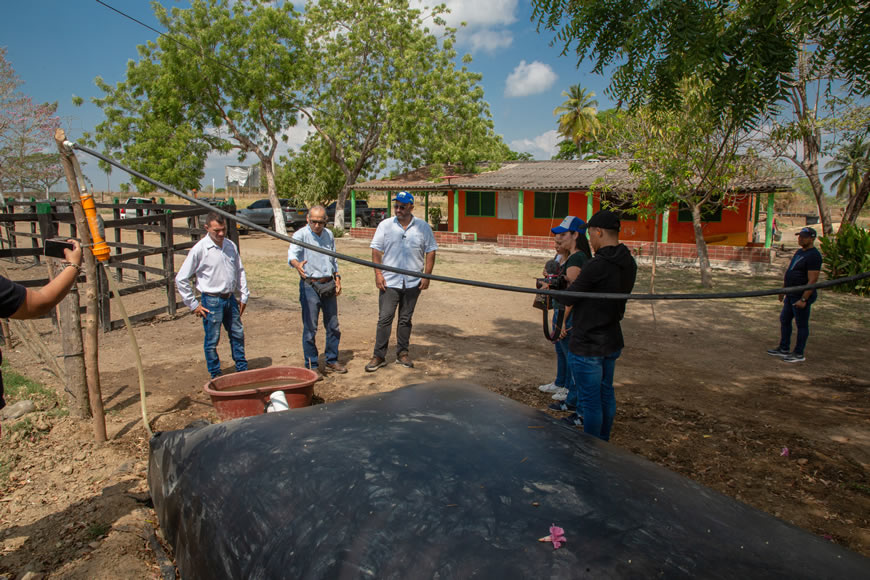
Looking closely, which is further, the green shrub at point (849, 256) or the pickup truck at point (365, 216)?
the pickup truck at point (365, 216)

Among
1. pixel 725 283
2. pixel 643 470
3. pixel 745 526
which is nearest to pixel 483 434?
pixel 643 470

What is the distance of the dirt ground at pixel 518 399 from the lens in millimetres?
2904

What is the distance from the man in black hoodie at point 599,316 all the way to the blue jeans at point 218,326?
3060mm

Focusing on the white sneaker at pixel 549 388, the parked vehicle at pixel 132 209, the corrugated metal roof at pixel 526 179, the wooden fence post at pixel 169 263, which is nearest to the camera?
the white sneaker at pixel 549 388

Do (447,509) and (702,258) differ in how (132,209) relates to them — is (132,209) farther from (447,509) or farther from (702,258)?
(702,258)

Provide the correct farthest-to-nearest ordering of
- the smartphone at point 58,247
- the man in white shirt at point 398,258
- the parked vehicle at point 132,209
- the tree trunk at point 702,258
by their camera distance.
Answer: the tree trunk at point 702,258 → the parked vehicle at point 132,209 → the man in white shirt at point 398,258 → the smartphone at point 58,247

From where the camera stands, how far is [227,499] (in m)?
1.95

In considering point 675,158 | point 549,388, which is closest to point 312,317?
point 549,388

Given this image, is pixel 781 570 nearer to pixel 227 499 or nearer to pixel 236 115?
pixel 227 499

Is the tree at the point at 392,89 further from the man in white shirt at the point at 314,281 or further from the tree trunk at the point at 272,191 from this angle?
the man in white shirt at the point at 314,281

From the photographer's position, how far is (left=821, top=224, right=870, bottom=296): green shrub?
11.1 m

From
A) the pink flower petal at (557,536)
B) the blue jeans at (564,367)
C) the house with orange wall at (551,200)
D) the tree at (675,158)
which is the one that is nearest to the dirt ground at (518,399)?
Result: the blue jeans at (564,367)

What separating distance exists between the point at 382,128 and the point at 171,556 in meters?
22.3

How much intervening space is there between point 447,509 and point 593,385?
2.09 metres
